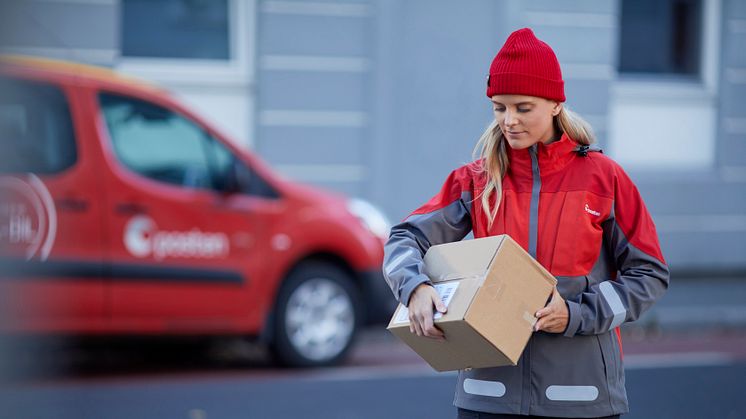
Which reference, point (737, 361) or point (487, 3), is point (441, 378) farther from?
point (487, 3)

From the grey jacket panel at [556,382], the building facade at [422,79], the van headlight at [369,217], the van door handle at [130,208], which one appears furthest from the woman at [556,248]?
the building facade at [422,79]

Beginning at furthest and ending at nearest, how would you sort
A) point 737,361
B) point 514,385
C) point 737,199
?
point 737,199, point 737,361, point 514,385

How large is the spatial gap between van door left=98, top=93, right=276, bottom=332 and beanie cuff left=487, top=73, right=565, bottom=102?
4.88 m

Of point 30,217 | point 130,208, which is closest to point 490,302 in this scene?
point 30,217

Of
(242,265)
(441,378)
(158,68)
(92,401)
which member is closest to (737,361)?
(441,378)

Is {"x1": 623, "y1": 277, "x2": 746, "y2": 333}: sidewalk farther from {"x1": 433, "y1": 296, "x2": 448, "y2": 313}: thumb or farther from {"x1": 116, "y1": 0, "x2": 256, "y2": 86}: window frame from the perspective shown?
{"x1": 433, "y1": 296, "x2": 448, "y2": 313}: thumb

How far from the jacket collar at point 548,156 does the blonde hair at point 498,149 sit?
2 centimetres

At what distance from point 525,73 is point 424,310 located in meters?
0.60

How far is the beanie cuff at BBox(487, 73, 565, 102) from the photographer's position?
2703 mm

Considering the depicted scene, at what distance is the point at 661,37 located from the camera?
41.6 ft

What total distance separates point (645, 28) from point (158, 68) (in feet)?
17.3

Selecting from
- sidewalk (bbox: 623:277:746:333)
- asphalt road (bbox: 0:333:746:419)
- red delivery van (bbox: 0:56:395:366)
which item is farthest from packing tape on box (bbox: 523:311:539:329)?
sidewalk (bbox: 623:277:746:333)

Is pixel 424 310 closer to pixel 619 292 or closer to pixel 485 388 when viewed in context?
pixel 485 388

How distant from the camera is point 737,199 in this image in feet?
40.8
